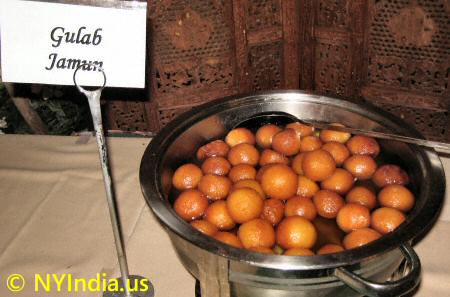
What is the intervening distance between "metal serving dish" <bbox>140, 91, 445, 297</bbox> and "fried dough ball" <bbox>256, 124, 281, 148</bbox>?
92 millimetres

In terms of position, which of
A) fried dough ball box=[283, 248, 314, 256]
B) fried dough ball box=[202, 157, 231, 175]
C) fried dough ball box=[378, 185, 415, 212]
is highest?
fried dough ball box=[202, 157, 231, 175]

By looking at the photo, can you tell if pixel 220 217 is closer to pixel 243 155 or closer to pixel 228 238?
pixel 228 238

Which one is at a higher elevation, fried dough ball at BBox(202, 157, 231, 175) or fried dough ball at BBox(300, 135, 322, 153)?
fried dough ball at BBox(300, 135, 322, 153)

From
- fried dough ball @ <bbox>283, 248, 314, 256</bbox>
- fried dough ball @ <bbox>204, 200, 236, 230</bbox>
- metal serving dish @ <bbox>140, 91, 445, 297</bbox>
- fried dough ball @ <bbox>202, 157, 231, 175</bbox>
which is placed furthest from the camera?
fried dough ball @ <bbox>202, 157, 231, 175</bbox>

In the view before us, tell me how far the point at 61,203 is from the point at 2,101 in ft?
2.43

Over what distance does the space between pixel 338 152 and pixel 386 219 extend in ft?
0.70

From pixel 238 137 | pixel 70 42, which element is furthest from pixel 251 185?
pixel 70 42

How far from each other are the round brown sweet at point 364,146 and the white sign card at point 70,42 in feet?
1.67

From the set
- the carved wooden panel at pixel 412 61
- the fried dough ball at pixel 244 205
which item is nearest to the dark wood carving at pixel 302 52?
the carved wooden panel at pixel 412 61

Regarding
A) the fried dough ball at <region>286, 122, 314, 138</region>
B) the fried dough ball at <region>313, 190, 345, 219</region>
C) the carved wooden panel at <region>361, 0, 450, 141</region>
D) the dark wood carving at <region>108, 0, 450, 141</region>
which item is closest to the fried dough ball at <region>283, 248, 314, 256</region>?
the fried dough ball at <region>313, 190, 345, 219</region>

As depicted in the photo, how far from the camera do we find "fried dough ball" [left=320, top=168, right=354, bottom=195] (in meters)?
0.89

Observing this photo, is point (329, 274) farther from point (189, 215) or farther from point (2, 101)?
point (2, 101)

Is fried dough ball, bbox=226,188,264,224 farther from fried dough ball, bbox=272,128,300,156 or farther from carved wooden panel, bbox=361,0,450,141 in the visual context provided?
carved wooden panel, bbox=361,0,450,141

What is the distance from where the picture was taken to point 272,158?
3.14ft
